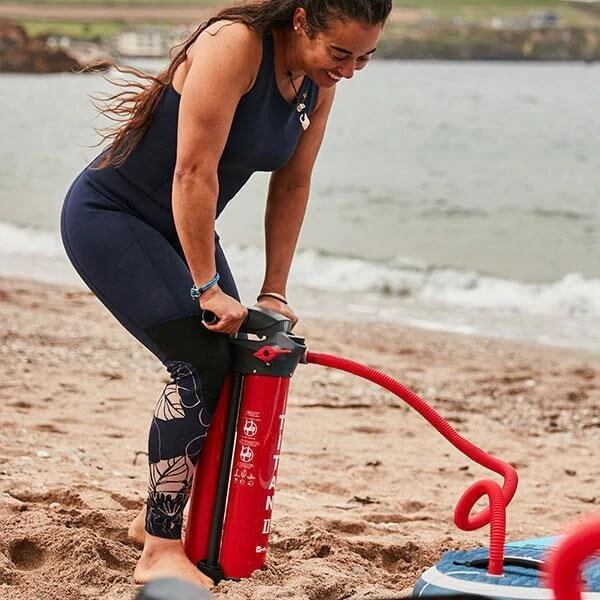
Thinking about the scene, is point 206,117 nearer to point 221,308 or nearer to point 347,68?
point 347,68

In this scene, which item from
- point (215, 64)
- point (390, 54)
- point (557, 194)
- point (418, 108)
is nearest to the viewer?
point (215, 64)

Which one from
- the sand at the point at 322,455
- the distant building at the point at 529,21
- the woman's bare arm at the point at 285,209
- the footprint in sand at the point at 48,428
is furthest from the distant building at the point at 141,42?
the distant building at the point at 529,21

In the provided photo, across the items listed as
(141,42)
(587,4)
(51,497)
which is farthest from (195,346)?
(587,4)

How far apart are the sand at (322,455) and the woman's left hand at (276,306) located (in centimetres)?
71

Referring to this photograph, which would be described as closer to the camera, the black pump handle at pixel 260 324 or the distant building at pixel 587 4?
the black pump handle at pixel 260 324

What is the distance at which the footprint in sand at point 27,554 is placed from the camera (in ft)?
10.5

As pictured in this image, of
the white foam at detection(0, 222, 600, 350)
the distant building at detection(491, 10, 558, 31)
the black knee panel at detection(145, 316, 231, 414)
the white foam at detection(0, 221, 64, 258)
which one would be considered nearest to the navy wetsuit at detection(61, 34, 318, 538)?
the black knee panel at detection(145, 316, 231, 414)

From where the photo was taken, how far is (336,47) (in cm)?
272

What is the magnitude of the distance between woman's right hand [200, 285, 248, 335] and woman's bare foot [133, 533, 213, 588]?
0.61 m

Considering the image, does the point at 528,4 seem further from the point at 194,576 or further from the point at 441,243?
the point at 194,576

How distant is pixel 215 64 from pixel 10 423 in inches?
101

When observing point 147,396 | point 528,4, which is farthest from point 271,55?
point 528,4

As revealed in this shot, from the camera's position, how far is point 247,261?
13.5m

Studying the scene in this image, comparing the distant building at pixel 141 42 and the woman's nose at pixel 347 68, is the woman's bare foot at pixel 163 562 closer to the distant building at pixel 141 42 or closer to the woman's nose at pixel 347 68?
the woman's nose at pixel 347 68
